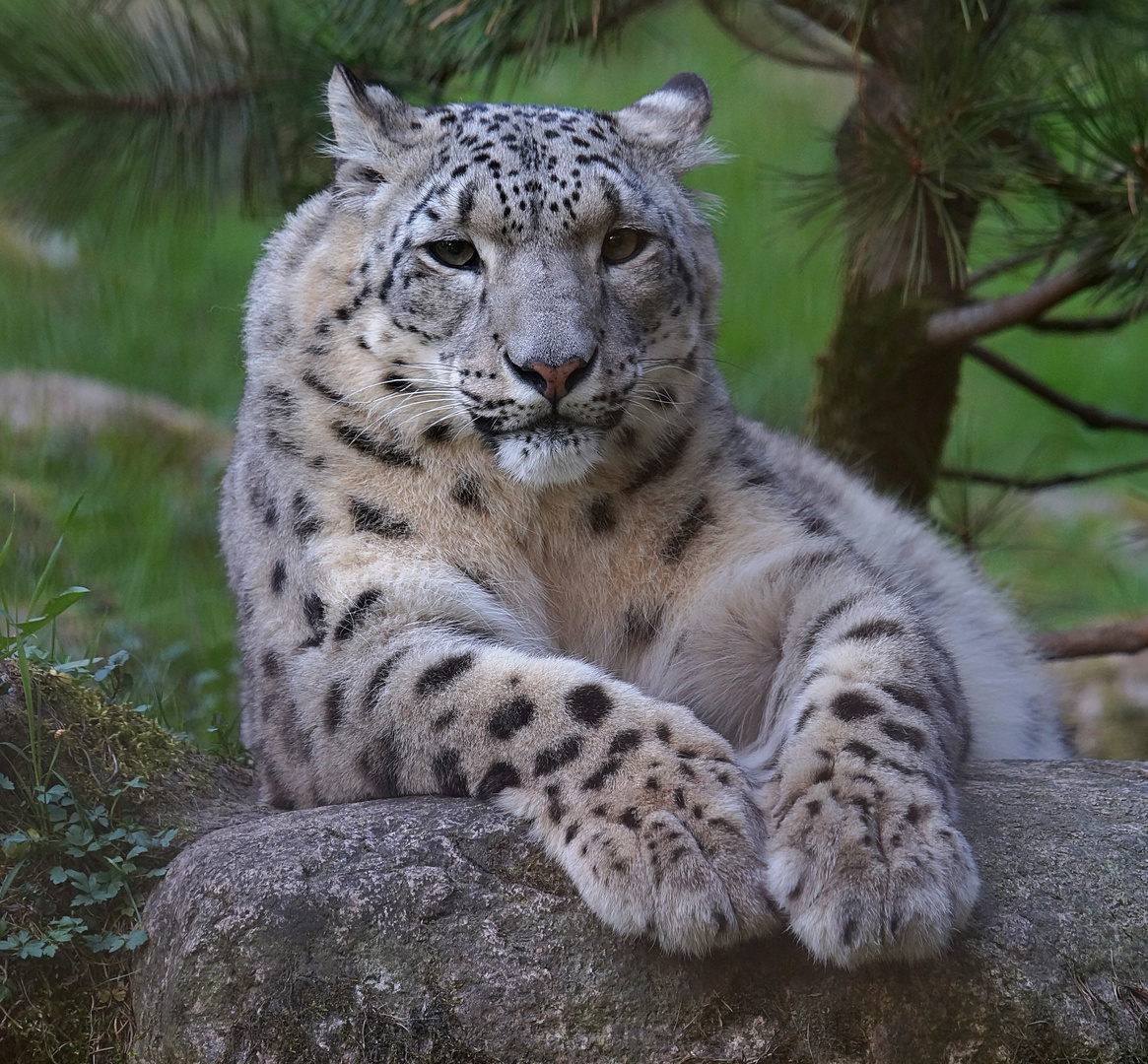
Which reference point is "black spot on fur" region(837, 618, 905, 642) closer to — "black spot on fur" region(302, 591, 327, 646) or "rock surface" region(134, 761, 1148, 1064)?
"rock surface" region(134, 761, 1148, 1064)

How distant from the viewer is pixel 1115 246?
14.3 feet

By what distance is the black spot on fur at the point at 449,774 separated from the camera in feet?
9.78

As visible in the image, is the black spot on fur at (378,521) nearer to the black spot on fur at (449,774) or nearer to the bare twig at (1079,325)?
the black spot on fur at (449,774)

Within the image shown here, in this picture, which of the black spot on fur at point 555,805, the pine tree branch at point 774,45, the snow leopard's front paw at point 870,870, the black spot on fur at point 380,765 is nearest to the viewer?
the snow leopard's front paw at point 870,870

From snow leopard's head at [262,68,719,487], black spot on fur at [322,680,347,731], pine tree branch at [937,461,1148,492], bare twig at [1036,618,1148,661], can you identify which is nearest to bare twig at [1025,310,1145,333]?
pine tree branch at [937,461,1148,492]

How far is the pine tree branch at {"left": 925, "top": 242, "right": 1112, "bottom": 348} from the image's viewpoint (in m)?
4.58

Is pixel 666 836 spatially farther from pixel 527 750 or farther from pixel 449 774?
pixel 449 774

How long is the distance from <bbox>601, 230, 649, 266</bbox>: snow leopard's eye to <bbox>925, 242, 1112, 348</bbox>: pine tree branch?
5.56 feet

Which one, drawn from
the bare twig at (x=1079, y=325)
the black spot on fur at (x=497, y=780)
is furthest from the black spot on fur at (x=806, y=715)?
the bare twig at (x=1079, y=325)

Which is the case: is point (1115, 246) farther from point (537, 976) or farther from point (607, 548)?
point (537, 976)

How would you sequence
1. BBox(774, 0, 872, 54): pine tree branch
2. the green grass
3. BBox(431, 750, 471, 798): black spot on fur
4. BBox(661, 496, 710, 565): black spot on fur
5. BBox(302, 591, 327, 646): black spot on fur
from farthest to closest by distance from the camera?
the green grass < BBox(774, 0, 872, 54): pine tree branch < BBox(661, 496, 710, 565): black spot on fur < BBox(302, 591, 327, 646): black spot on fur < BBox(431, 750, 471, 798): black spot on fur

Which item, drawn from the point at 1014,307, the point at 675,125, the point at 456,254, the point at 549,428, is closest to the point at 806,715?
the point at 549,428

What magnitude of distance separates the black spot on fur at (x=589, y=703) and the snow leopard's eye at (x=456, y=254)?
1.11m

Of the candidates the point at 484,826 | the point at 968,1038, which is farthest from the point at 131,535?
the point at 968,1038
